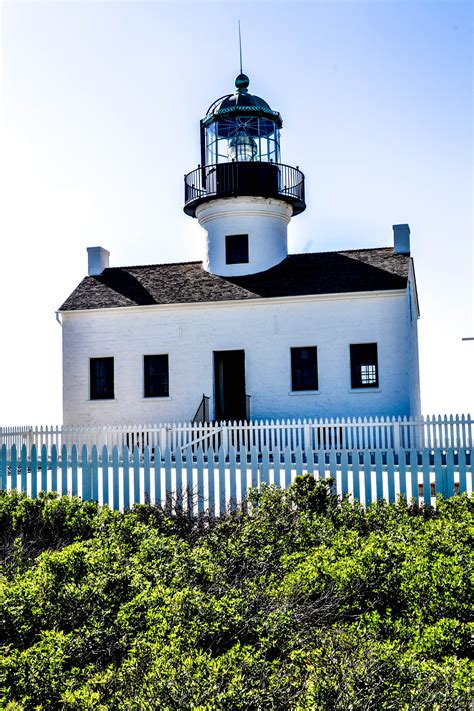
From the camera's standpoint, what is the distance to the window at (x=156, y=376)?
24672 mm

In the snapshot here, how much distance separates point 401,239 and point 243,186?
18.0 ft

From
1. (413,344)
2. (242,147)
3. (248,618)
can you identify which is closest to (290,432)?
(413,344)

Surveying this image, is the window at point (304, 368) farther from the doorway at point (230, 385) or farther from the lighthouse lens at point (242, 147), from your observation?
the lighthouse lens at point (242, 147)

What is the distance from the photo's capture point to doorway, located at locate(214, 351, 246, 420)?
24547mm

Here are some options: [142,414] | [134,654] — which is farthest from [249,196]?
[134,654]

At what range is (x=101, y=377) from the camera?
82.8 ft

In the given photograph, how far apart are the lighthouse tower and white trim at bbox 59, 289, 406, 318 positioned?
2058 mm

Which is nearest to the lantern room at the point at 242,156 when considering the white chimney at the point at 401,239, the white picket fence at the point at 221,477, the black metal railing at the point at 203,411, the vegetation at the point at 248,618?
the white chimney at the point at 401,239

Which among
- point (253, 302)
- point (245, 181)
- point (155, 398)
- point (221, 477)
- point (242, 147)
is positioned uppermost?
point (242, 147)

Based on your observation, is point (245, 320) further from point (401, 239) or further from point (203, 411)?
point (401, 239)

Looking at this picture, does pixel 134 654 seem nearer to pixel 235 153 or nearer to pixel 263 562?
pixel 263 562

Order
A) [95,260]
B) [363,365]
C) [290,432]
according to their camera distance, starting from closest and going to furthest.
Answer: [290,432]
[363,365]
[95,260]

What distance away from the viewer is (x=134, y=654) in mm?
4863

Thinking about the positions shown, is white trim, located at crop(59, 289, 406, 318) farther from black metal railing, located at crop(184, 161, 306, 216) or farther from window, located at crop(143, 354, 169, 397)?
black metal railing, located at crop(184, 161, 306, 216)
